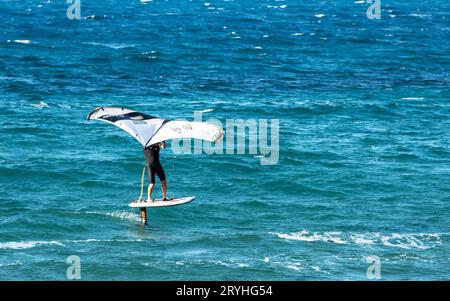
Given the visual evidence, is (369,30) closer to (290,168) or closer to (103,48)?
(103,48)

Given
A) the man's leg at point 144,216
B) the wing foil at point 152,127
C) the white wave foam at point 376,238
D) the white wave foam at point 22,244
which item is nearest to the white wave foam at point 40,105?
the man's leg at point 144,216

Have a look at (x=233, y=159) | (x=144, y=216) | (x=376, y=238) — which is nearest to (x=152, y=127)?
(x=144, y=216)

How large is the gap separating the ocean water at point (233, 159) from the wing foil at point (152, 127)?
15.8 feet

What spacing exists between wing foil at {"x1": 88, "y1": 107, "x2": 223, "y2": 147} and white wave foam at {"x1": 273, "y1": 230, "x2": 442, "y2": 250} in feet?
26.9

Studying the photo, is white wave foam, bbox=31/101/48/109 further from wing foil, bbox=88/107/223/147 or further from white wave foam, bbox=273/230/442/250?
wing foil, bbox=88/107/223/147

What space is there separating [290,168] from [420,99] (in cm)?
2604

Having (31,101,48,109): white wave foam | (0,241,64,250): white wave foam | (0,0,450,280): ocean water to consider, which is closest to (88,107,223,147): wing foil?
(0,0,450,280): ocean water

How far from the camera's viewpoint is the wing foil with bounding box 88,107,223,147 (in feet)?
115

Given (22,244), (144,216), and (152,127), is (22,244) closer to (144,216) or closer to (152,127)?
(144,216)

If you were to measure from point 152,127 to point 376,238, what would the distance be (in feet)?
37.0

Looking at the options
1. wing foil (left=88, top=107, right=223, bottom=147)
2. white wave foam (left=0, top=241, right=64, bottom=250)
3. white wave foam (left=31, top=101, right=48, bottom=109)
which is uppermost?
wing foil (left=88, top=107, right=223, bottom=147)

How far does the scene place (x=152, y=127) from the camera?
3669cm

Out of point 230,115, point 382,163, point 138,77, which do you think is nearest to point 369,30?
point 138,77

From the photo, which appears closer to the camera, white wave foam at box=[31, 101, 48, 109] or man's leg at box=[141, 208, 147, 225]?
man's leg at box=[141, 208, 147, 225]
